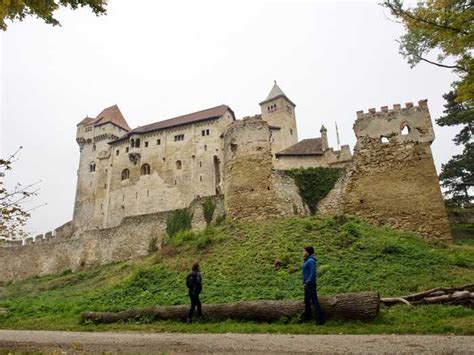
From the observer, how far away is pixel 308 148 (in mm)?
40312

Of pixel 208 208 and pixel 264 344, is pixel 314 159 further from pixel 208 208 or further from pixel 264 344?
pixel 264 344

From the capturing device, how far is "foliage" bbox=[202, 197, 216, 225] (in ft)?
85.3

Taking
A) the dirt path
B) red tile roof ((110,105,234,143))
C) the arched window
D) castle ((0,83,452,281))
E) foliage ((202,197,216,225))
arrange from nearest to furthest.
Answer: the dirt path → castle ((0,83,452,281)) → foliage ((202,197,216,225)) → red tile roof ((110,105,234,143)) → the arched window

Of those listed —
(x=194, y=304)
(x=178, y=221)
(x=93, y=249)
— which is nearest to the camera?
(x=194, y=304)

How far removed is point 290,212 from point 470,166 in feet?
49.7

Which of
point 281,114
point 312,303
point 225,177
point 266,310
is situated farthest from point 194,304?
point 281,114

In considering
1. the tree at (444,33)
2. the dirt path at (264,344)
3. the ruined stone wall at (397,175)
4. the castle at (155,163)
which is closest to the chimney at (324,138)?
the castle at (155,163)

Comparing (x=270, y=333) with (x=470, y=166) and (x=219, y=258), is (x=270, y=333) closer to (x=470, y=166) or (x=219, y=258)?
(x=219, y=258)

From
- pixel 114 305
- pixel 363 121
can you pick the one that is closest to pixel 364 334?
pixel 114 305

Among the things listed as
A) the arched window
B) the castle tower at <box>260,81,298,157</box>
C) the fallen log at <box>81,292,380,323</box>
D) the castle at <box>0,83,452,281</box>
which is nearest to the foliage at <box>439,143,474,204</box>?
the castle at <box>0,83,452,281</box>

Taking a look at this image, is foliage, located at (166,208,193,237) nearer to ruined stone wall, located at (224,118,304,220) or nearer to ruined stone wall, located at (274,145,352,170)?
ruined stone wall, located at (224,118,304,220)

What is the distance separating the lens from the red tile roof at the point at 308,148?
39.3m

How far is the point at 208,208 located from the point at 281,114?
3999cm

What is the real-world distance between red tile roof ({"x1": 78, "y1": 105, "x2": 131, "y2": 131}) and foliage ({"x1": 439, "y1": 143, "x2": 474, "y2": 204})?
52.9m
